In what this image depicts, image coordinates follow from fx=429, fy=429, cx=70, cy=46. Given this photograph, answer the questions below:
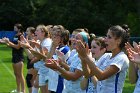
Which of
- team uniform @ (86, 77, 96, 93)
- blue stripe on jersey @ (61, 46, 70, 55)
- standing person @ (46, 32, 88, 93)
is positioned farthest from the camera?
blue stripe on jersey @ (61, 46, 70, 55)

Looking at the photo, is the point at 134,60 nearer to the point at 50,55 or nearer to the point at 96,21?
the point at 50,55

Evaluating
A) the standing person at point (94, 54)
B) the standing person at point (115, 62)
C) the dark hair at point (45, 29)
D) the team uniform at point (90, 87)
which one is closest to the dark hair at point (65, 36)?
the standing person at point (94, 54)

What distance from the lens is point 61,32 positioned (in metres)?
7.97

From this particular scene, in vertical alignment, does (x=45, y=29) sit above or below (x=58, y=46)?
above

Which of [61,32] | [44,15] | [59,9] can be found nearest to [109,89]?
[61,32]

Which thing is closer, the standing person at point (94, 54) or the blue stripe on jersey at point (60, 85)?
the standing person at point (94, 54)

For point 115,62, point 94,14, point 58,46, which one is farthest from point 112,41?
point 94,14

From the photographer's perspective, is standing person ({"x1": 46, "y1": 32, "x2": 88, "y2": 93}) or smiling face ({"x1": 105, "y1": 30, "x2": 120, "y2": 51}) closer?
smiling face ({"x1": 105, "y1": 30, "x2": 120, "y2": 51})

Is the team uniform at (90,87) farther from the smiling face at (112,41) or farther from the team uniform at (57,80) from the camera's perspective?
the smiling face at (112,41)

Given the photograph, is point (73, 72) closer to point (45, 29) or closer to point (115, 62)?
point (115, 62)

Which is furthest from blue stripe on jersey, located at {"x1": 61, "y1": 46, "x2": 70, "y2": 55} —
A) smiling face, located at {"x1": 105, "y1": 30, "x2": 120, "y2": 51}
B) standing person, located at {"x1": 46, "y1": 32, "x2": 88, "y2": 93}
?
smiling face, located at {"x1": 105, "y1": 30, "x2": 120, "y2": 51}

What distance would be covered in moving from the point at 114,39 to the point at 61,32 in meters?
Result: 2.24

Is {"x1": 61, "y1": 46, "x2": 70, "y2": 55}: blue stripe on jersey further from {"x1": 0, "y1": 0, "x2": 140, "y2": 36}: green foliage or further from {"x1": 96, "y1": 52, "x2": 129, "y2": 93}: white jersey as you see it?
{"x1": 0, "y1": 0, "x2": 140, "y2": 36}: green foliage

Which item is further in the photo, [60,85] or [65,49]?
[60,85]
